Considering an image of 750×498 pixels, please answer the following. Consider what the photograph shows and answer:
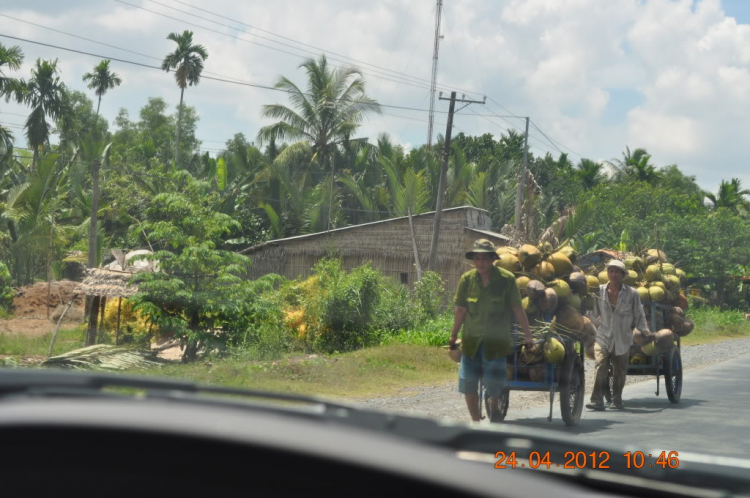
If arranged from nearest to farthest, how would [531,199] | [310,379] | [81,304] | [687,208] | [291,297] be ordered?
[531,199]
[310,379]
[291,297]
[81,304]
[687,208]

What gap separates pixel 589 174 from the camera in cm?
5200

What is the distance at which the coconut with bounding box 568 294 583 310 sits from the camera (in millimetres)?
9320

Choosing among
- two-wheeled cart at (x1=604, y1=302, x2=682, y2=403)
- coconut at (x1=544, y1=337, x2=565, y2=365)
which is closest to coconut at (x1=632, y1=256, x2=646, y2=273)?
two-wheeled cart at (x1=604, y1=302, x2=682, y2=403)

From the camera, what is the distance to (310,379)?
14.2m

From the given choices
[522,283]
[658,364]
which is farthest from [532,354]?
[658,364]

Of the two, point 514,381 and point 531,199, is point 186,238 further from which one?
point 514,381

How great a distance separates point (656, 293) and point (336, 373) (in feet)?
19.0

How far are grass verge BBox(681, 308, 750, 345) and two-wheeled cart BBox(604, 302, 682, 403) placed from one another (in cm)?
1735

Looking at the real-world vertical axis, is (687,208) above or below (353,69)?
below

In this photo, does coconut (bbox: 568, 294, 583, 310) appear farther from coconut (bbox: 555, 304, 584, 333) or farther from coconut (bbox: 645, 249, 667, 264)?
coconut (bbox: 645, 249, 667, 264)

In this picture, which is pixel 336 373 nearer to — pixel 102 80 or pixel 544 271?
pixel 544 271

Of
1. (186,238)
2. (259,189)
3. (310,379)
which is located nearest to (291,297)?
(186,238)

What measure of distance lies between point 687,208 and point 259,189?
24.4 metres

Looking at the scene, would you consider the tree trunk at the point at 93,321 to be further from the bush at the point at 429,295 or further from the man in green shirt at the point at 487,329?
the man in green shirt at the point at 487,329
